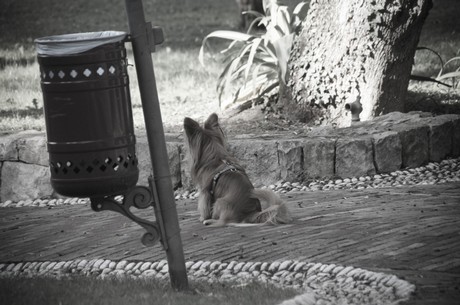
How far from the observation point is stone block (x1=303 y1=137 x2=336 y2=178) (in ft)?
25.9

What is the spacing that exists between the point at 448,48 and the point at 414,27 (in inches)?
196

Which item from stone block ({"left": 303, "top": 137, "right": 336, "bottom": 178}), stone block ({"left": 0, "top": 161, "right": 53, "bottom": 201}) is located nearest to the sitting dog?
stone block ({"left": 303, "top": 137, "right": 336, "bottom": 178})

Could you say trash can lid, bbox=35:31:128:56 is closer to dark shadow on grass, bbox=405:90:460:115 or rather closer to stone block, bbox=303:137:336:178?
stone block, bbox=303:137:336:178

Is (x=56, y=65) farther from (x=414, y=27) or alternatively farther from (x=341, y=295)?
(x=414, y=27)

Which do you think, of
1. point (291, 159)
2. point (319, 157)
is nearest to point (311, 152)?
point (319, 157)

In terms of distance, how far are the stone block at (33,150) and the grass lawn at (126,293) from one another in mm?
3369

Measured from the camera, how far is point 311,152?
7914mm

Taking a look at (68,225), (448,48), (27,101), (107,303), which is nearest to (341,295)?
(107,303)

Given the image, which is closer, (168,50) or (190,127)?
(190,127)

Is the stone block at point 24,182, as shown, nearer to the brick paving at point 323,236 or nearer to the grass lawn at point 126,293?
the brick paving at point 323,236

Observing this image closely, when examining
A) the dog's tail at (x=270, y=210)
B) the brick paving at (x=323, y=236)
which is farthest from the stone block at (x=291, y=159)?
the dog's tail at (x=270, y=210)

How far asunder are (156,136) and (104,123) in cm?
33

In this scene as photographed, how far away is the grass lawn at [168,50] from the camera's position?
35.5ft

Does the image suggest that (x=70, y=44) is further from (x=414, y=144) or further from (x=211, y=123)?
(x=414, y=144)
